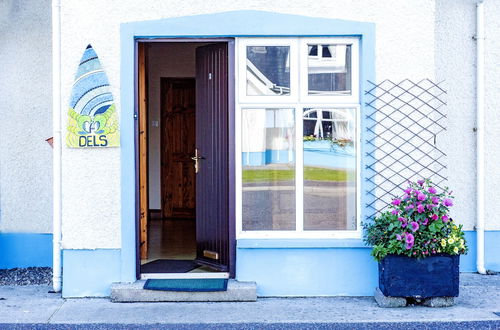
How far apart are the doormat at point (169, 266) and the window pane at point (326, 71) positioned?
2.30 metres

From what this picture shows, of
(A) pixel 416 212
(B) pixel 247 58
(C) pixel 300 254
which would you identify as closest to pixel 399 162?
(A) pixel 416 212

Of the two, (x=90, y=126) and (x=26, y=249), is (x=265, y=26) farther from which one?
(x=26, y=249)

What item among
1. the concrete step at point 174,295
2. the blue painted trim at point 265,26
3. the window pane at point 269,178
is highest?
the blue painted trim at point 265,26

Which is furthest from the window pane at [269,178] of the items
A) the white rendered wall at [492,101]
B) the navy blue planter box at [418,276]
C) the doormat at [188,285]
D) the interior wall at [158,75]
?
the interior wall at [158,75]

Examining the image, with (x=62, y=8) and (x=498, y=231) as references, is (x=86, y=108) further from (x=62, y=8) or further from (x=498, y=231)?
(x=498, y=231)

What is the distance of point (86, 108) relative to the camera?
6.61 m

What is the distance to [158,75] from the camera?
1120 centimetres

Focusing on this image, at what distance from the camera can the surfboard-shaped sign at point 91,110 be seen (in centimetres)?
659

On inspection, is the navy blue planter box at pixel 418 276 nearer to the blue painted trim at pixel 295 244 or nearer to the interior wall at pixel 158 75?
the blue painted trim at pixel 295 244

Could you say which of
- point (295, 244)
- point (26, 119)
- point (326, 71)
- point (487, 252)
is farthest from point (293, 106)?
point (26, 119)

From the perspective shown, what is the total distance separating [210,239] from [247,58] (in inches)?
76.9

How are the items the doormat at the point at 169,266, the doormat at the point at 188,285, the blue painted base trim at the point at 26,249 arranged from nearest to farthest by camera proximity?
the doormat at the point at 188,285
the doormat at the point at 169,266
the blue painted base trim at the point at 26,249

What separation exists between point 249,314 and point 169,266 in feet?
4.89

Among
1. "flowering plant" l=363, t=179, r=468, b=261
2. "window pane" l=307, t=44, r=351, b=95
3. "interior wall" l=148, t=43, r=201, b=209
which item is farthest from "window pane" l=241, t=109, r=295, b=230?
"interior wall" l=148, t=43, r=201, b=209
